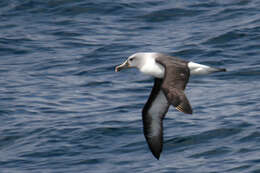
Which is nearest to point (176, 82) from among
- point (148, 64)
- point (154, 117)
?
point (148, 64)

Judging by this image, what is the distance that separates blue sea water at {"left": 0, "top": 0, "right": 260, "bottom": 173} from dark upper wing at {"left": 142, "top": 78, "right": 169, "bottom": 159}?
0.67m

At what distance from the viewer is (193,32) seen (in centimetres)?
1983

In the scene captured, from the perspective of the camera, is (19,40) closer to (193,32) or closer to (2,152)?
(193,32)

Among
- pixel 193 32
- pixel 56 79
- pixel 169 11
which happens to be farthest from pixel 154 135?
pixel 169 11

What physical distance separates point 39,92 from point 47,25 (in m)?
5.15

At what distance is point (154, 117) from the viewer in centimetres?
1288

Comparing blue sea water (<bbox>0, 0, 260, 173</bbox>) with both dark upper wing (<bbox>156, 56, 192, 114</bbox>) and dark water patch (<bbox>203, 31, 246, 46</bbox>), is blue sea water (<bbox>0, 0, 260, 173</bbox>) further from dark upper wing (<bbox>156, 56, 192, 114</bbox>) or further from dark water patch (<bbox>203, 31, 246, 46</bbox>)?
dark upper wing (<bbox>156, 56, 192, 114</bbox>)

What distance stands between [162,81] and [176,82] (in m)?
1.86

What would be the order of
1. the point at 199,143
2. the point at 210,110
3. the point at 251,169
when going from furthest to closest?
1. the point at 210,110
2. the point at 199,143
3. the point at 251,169

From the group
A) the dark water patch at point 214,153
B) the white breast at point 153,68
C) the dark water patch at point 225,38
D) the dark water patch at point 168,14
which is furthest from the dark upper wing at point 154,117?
the dark water patch at point 168,14

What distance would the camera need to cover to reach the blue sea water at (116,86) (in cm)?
1365

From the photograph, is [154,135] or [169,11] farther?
[169,11]

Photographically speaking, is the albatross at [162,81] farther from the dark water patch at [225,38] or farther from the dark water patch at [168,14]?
the dark water patch at [168,14]

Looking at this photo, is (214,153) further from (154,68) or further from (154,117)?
(154,68)
